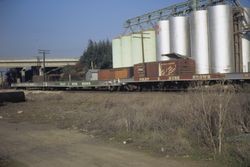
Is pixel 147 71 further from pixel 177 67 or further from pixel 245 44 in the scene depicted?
pixel 245 44

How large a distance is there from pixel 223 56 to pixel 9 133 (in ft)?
127

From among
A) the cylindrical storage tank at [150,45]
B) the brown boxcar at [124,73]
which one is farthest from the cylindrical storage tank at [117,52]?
the brown boxcar at [124,73]

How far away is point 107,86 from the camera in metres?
55.1

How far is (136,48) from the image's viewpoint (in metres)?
77.0

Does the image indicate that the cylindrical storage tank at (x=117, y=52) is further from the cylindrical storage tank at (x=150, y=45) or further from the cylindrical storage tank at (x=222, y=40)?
the cylindrical storage tank at (x=222, y=40)

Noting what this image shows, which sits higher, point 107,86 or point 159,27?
point 159,27

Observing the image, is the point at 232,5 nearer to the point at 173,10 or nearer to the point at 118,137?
the point at 173,10

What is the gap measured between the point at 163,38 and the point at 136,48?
12993 millimetres

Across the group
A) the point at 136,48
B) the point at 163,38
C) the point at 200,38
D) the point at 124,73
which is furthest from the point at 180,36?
the point at 136,48

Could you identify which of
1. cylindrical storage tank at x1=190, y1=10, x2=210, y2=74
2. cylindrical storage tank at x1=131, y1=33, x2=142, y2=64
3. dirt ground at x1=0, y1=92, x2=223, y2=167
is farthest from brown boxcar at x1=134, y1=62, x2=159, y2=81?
dirt ground at x1=0, y1=92, x2=223, y2=167

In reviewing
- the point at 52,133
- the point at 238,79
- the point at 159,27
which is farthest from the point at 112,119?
the point at 159,27

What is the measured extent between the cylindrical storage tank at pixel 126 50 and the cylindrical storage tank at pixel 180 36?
19.1m

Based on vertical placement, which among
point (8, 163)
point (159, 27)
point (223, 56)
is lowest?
point (8, 163)

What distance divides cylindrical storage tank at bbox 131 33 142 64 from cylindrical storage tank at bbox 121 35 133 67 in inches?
54.0
